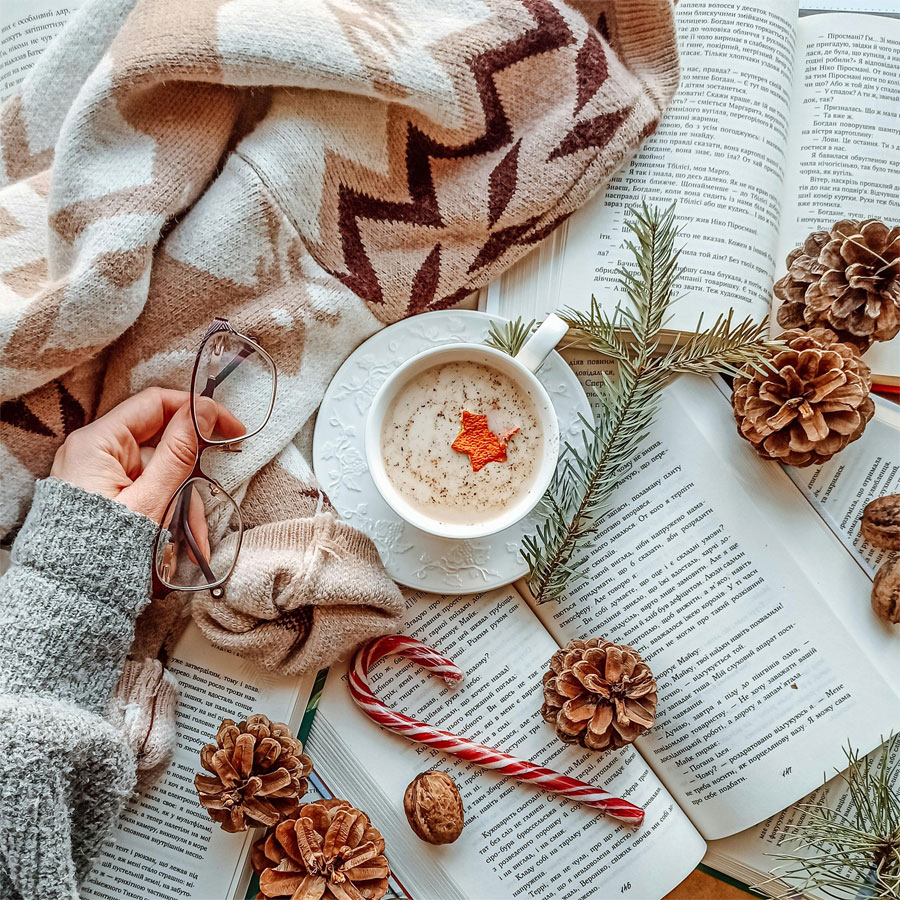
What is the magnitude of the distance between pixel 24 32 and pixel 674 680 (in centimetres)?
113

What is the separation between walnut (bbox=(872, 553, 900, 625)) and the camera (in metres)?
0.94

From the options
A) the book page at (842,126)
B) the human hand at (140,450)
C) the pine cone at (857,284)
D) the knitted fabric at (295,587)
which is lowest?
the knitted fabric at (295,587)

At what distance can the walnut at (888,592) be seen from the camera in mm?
941

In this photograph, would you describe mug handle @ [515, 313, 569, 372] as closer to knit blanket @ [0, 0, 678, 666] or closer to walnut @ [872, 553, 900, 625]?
knit blanket @ [0, 0, 678, 666]

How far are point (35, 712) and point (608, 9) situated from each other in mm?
1013

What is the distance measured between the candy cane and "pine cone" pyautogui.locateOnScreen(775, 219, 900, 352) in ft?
1.99

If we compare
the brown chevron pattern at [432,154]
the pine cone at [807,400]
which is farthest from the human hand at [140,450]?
the pine cone at [807,400]

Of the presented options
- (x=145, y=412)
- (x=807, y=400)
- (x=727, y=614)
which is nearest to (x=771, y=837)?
(x=727, y=614)

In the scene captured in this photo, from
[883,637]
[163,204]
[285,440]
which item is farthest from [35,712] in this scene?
[883,637]

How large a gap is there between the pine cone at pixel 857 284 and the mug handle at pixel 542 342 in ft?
1.01

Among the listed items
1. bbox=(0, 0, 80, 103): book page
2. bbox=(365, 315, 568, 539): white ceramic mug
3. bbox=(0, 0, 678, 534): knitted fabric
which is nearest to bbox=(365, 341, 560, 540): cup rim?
bbox=(365, 315, 568, 539): white ceramic mug

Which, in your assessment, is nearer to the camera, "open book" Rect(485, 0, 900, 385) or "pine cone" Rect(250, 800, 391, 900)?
"pine cone" Rect(250, 800, 391, 900)

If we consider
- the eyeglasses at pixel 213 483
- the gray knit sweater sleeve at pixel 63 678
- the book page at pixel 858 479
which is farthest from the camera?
the book page at pixel 858 479

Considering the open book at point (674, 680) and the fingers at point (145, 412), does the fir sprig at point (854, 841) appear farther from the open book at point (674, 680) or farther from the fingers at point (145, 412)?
the fingers at point (145, 412)
